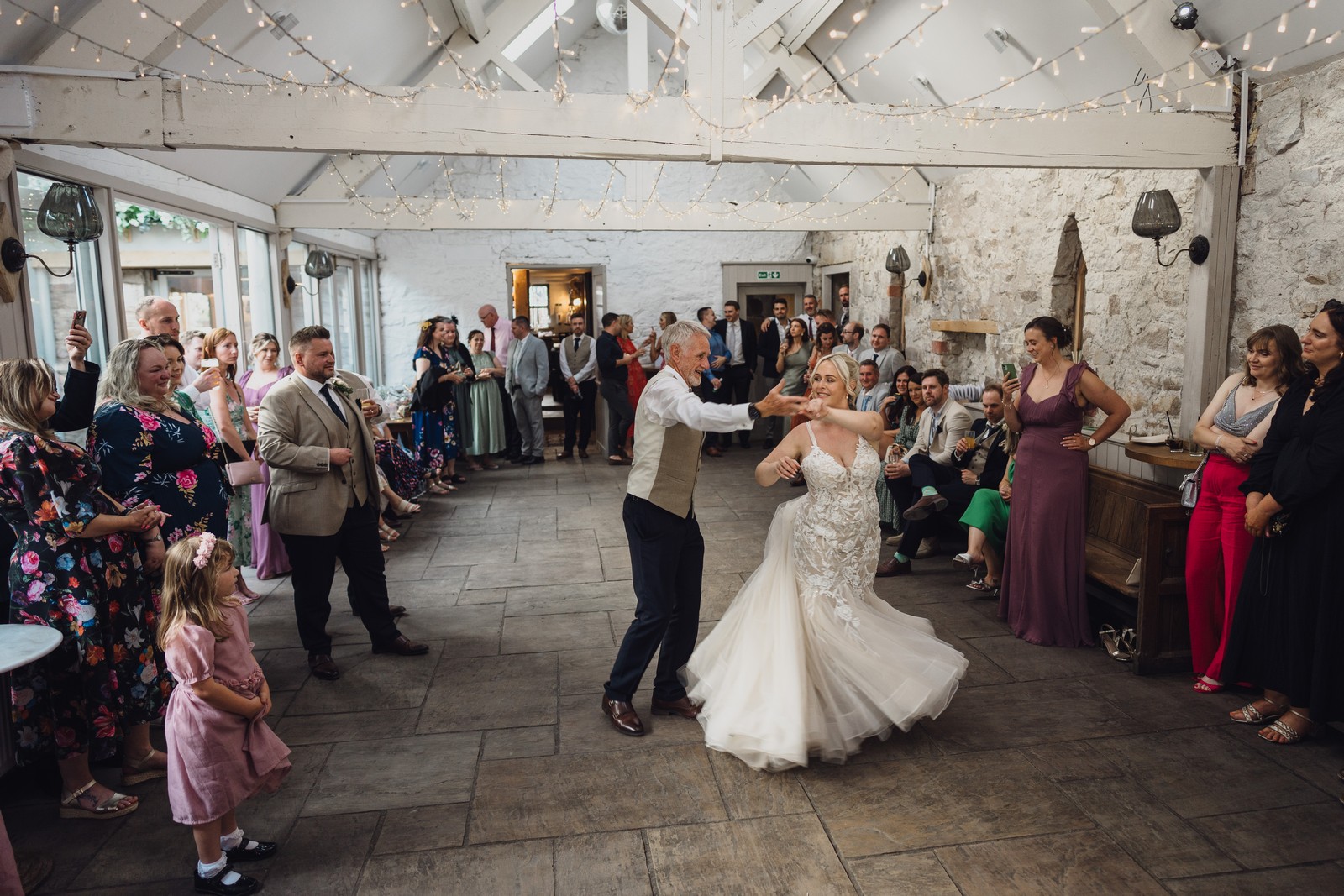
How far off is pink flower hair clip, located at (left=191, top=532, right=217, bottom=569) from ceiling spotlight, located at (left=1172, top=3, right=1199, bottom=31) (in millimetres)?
4822

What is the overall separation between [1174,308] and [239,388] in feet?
17.8

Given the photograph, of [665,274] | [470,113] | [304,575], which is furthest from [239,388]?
[665,274]

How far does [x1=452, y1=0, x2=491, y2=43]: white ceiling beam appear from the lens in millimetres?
7426

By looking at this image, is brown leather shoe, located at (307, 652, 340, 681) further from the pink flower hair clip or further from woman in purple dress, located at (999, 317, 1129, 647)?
woman in purple dress, located at (999, 317, 1129, 647)

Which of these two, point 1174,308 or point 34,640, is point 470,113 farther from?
point 1174,308

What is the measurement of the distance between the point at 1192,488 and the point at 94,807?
424cm

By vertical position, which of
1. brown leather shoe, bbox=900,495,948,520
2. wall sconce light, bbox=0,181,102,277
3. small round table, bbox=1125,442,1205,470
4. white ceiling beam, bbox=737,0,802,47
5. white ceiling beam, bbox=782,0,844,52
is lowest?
brown leather shoe, bbox=900,495,948,520

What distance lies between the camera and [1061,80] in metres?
5.66

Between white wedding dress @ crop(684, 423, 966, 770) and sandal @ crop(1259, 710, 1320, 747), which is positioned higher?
white wedding dress @ crop(684, 423, 966, 770)

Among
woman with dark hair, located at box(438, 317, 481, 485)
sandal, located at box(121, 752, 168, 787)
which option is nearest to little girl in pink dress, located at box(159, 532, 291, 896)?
sandal, located at box(121, 752, 168, 787)

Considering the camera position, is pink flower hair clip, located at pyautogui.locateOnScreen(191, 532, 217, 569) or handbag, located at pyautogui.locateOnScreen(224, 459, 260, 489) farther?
handbag, located at pyautogui.locateOnScreen(224, 459, 260, 489)

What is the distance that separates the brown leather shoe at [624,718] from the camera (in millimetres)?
3275

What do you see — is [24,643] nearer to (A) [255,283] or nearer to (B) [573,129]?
(B) [573,129]

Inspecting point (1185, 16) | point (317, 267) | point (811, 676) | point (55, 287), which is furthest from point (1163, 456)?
point (317, 267)
